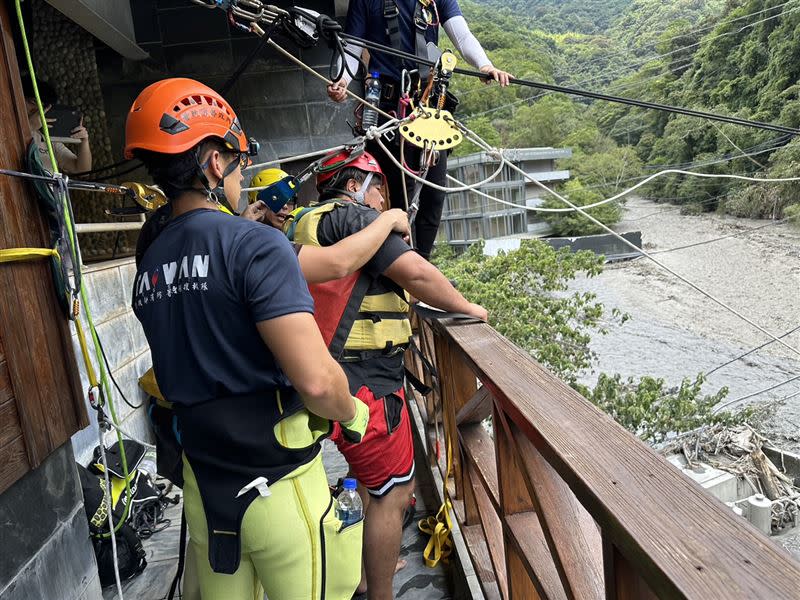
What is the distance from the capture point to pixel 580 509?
127 cm

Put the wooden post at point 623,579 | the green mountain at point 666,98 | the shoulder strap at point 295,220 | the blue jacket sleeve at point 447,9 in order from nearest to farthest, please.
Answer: the wooden post at point 623,579 < the shoulder strap at point 295,220 < the blue jacket sleeve at point 447,9 < the green mountain at point 666,98

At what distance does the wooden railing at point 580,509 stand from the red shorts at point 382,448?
23 cm

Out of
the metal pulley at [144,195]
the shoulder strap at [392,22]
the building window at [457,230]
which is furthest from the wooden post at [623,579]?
the building window at [457,230]

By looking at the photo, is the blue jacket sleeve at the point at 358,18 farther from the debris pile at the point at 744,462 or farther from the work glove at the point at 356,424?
the debris pile at the point at 744,462

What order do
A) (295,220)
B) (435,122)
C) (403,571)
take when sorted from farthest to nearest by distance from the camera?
1. (435,122)
2. (403,571)
3. (295,220)

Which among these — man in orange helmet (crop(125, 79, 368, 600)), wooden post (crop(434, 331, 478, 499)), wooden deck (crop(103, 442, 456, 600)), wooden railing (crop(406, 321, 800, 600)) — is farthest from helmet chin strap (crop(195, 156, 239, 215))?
wooden deck (crop(103, 442, 456, 600))

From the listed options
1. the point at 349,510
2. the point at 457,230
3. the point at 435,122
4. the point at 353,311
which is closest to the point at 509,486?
the point at 349,510

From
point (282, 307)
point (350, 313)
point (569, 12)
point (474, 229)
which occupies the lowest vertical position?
point (474, 229)

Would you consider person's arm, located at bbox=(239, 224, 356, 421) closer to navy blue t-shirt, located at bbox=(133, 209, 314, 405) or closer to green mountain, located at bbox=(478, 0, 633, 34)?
navy blue t-shirt, located at bbox=(133, 209, 314, 405)

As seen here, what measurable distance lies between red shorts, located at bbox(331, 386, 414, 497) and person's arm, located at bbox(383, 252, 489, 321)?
Result: 1.12 feet

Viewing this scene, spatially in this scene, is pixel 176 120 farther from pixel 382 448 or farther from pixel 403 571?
pixel 403 571

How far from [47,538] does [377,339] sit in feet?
3.41

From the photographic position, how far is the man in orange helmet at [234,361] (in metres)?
1.08

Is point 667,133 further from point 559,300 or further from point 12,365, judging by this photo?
point 12,365
